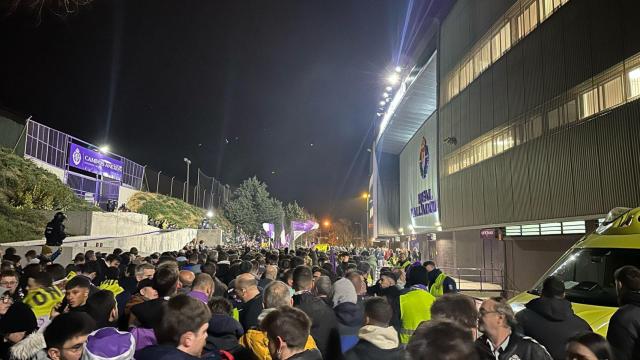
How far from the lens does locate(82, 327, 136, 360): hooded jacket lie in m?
2.97

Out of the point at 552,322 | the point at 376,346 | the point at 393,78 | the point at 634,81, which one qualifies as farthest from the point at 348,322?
the point at 393,78

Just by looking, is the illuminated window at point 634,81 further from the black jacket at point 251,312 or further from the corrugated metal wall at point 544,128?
the black jacket at point 251,312

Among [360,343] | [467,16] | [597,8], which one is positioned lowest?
[360,343]

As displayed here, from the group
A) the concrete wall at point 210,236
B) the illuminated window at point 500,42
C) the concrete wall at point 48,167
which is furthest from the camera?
the concrete wall at point 210,236

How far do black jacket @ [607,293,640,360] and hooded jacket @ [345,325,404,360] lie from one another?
77.6 inches

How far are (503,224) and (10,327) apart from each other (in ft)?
76.3

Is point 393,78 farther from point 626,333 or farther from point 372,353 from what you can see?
point 372,353

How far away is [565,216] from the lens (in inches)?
742

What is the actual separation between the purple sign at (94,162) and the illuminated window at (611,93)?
40.3m

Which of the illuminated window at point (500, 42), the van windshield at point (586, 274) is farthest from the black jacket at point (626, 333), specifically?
the illuminated window at point (500, 42)

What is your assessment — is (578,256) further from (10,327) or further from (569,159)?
(569,159)

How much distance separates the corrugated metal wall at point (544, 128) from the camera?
16.0 meters

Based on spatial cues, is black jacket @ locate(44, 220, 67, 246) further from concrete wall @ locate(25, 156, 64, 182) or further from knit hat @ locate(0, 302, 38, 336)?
concrete wall @ locate(25, 156, 64, 182)

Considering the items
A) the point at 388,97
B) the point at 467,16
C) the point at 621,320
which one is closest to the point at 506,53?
the point at 467,16
